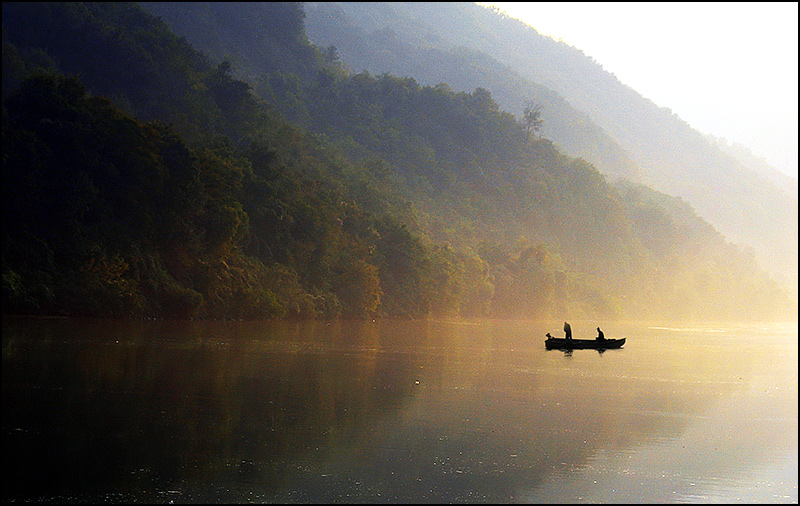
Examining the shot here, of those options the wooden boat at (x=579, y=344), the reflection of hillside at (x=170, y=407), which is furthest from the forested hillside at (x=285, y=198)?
the wooden boat at (x=579, y=344)

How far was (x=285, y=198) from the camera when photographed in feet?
214

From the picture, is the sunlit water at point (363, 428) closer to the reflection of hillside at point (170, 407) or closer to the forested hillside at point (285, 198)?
the reflection of hillside at point (170, 407)

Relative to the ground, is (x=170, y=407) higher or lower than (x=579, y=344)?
lower

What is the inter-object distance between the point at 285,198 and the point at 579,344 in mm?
30125

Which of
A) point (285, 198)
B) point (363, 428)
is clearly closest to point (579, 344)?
point (363, 428)

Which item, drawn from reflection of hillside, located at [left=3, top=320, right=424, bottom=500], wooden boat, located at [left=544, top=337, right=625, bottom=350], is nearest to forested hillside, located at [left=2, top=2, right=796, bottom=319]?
reflection of hillside, located at [left=3, top=320, right=424, bottom=500]

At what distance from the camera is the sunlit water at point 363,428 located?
12.8 meters

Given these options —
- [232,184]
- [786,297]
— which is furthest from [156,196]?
[786,297]

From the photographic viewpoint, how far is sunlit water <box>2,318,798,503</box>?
505 inches

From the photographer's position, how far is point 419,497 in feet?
40.7

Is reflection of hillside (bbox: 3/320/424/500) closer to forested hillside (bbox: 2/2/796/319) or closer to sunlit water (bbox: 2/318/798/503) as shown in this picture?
sunlit water (bbox: 2/318/798/503)

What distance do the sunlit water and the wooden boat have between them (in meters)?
9.61

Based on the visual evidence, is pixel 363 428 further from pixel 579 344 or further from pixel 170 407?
pixel 579 344

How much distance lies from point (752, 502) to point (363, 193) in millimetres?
80208
